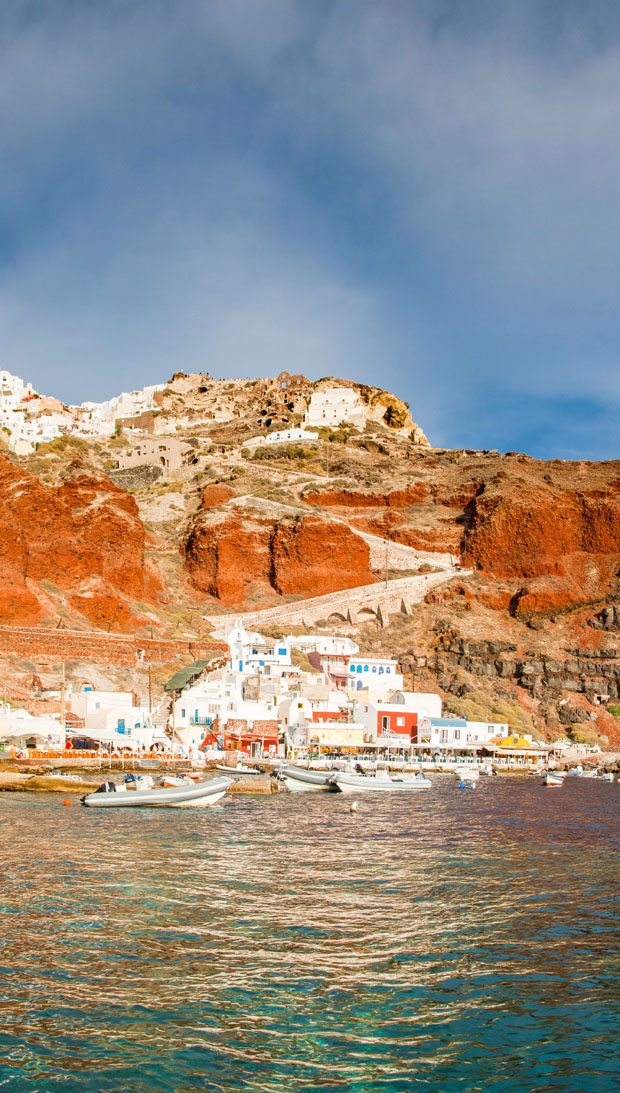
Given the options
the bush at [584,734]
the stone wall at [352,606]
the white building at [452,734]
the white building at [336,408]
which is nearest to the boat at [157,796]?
the white building at [452,734]

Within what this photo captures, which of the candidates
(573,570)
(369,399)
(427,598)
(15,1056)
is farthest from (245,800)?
(369,399)

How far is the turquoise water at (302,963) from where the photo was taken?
10.3m

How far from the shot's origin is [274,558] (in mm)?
86812

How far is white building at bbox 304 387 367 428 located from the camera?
4990 inches

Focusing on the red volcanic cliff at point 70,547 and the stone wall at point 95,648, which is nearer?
the stone wall at point 95,648

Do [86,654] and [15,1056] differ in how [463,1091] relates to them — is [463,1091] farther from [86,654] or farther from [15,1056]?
[86,654]

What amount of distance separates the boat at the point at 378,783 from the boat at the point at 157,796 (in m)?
9.89

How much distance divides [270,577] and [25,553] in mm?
24674

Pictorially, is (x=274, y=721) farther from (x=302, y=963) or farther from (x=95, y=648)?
(x=302, y=963)

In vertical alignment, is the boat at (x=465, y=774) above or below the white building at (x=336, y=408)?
below

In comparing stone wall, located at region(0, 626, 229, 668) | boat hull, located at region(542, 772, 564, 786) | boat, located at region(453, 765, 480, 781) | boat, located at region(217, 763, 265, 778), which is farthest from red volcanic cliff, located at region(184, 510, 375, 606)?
boat, located at region(217, 763, 265, 778)

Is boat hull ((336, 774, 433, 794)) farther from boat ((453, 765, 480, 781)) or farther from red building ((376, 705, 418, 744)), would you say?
red building ((376, 705, 418, 744))

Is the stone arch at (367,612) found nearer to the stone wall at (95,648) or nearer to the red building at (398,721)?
the stone wall at (95,648)

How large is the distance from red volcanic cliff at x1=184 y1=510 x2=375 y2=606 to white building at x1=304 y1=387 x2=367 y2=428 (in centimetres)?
4110
